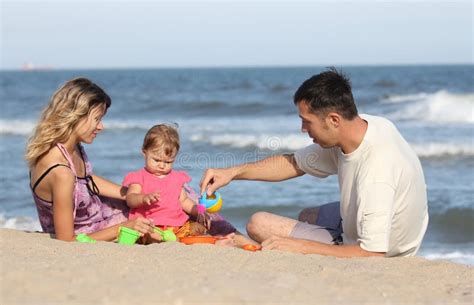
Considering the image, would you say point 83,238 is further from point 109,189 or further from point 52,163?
point 109,189

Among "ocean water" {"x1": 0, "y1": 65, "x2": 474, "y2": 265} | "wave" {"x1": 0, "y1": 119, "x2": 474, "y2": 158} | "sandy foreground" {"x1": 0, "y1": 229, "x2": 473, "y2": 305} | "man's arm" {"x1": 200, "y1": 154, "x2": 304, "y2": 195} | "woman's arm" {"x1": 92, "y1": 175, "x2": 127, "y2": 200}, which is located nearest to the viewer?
"sandy foreground" {"x1": 0, "y1": 229, "x2": 473, "y2": 305}

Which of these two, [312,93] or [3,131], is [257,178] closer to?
[312,93]

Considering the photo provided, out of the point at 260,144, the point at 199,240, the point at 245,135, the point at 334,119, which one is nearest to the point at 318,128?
the point at 334,119

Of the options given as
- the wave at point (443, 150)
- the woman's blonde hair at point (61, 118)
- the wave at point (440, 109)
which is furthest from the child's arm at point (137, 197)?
the wave at point (440, 109)

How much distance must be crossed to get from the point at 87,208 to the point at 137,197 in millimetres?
389

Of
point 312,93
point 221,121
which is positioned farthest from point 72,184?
point 221,121

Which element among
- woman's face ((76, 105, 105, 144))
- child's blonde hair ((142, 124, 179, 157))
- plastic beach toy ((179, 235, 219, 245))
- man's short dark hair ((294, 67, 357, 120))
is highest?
man's short dark hair ((294, 67, 357, 120))

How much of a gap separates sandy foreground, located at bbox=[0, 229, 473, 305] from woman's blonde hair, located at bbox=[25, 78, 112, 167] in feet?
2.08

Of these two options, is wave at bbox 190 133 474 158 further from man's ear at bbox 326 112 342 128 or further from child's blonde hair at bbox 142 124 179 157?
man's ear at bbox 326 112 342 128

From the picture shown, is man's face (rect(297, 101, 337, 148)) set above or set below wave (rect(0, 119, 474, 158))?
above

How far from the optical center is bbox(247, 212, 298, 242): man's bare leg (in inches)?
193

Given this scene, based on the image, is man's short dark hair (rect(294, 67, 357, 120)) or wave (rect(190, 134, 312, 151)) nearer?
man's short dark hair (rect(294, 67, 357, 120))

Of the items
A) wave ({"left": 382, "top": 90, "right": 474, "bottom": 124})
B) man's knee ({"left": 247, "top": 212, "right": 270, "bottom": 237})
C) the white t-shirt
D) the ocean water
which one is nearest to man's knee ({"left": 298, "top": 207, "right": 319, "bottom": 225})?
man's knee ({"left": 247, "top": 212, "right": 270, "bottom": 237})

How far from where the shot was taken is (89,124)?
483 centimetres
